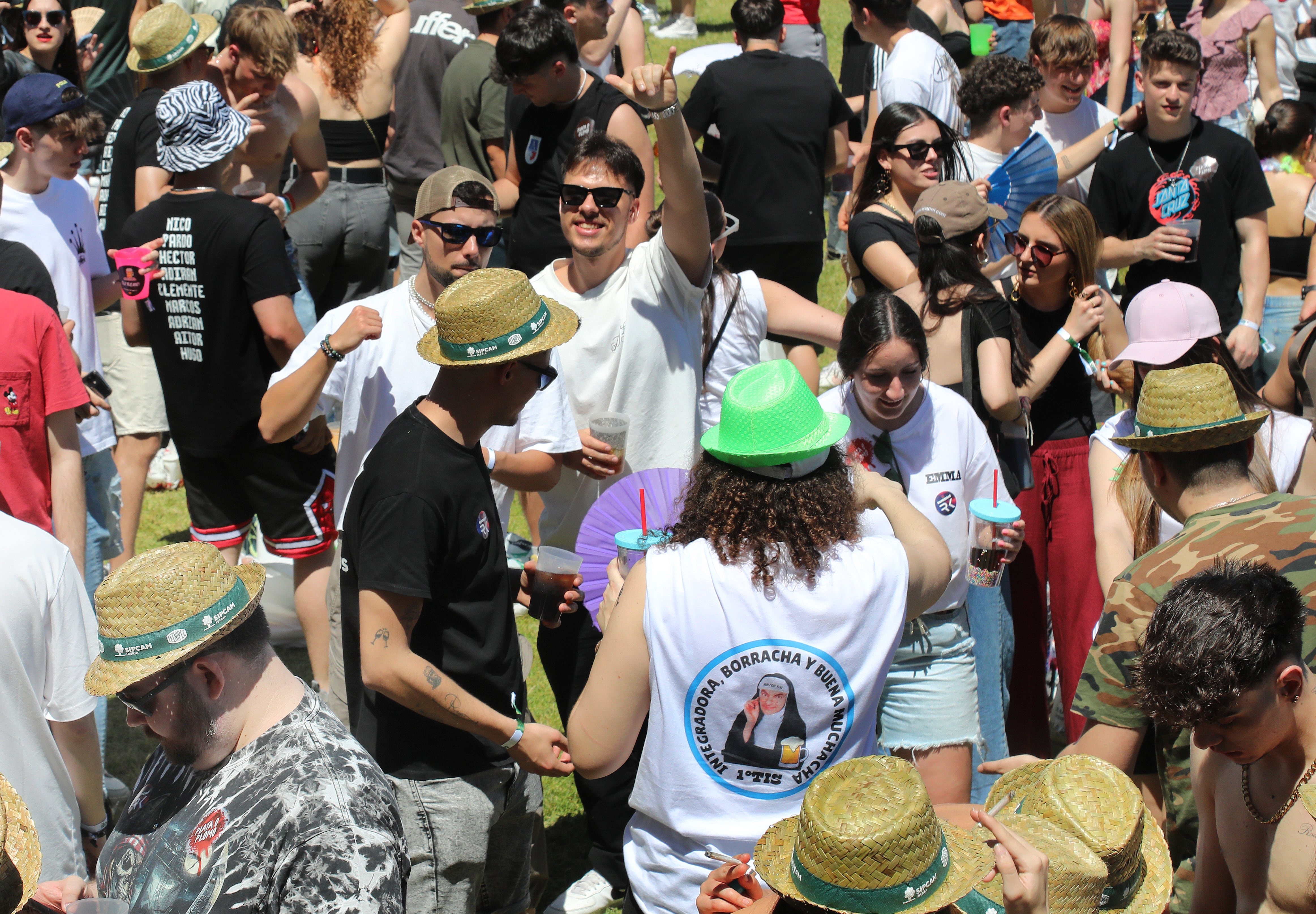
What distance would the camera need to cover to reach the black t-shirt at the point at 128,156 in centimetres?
578

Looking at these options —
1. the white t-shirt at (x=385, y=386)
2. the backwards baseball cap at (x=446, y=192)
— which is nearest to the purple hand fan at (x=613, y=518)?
the white t-shirt at (x=385, y=386)

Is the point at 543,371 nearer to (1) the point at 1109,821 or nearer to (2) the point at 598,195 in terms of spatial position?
(2) the point at 598,195

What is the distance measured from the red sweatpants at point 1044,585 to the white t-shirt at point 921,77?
307cm

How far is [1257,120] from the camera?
9695mm

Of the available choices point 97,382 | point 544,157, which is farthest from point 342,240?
point 97,382

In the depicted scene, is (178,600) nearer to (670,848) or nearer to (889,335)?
(670,848)

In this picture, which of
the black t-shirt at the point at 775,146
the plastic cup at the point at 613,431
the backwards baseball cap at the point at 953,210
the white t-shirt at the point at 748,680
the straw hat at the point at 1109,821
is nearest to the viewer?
the straw hat at the point at 1109,821

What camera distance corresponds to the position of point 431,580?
9.65 feet

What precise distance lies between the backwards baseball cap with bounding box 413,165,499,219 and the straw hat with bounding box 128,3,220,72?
8.49ft

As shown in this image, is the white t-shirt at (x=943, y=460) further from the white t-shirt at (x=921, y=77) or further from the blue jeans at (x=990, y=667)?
the white t-shirt at (x=921, y=77)

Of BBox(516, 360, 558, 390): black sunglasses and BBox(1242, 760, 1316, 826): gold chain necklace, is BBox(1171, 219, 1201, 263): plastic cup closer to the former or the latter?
BBox(516, 360, 558, 390): black sunglasses

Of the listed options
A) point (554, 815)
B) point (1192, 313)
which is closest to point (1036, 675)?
point (1192, 313)

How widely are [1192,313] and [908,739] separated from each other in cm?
172

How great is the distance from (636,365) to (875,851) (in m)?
2.50
